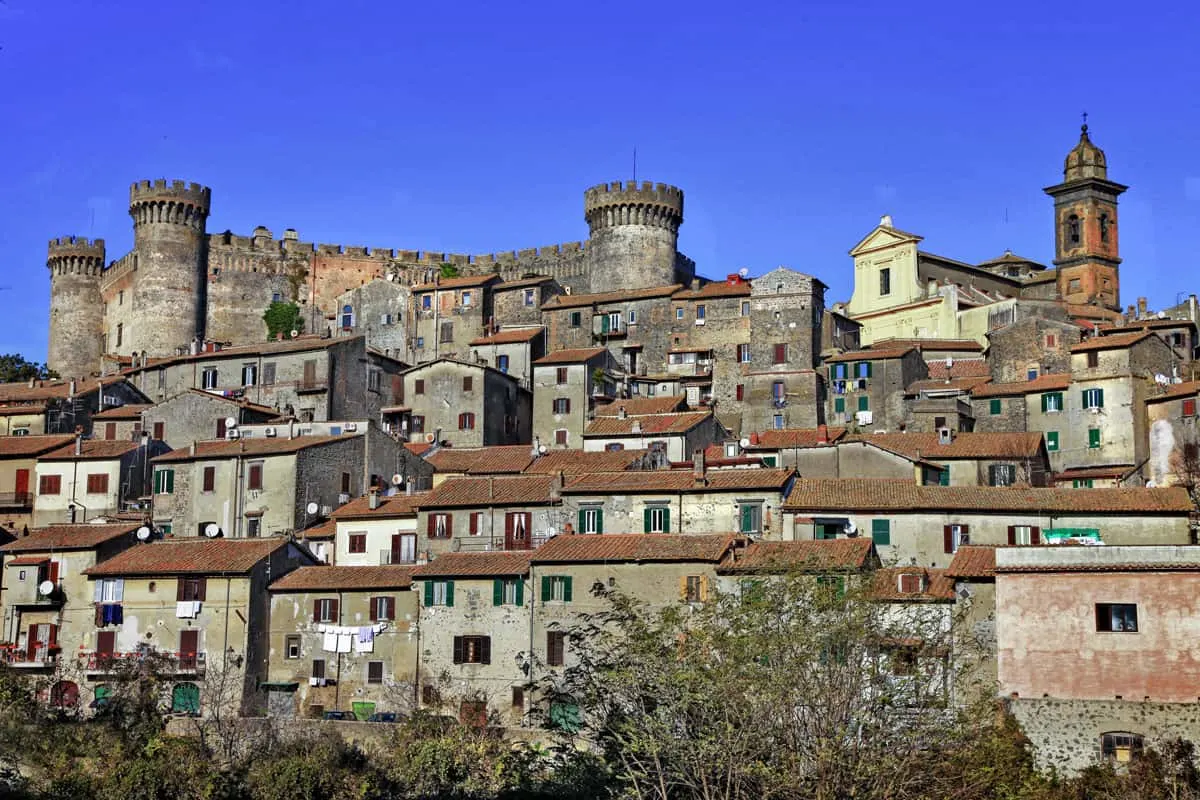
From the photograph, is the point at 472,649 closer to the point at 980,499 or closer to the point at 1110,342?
→ the point at 980,499

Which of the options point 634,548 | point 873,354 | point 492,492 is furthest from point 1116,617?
point 873,354

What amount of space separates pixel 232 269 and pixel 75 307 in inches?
420

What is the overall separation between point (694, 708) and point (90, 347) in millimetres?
71415

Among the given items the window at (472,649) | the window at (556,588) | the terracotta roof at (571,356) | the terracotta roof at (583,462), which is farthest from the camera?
the terracotta roof at (571,356)

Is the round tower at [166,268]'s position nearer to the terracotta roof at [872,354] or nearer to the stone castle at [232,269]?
the stone castle at [232,269]

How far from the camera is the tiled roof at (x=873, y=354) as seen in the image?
71.3 m

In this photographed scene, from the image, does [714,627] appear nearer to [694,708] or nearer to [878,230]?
[694,708]

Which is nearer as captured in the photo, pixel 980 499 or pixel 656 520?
pixel 980 499

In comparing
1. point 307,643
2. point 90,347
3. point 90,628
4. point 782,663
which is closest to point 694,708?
point 782,663

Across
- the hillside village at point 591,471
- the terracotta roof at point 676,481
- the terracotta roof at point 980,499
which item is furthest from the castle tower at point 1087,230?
the terracotta roof at point 676,481

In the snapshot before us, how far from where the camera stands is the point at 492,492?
180 feet

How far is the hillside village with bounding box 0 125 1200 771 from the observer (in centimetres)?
4372

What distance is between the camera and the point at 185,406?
6919cm

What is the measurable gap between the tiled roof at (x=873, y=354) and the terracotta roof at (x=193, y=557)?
93.3 ft
